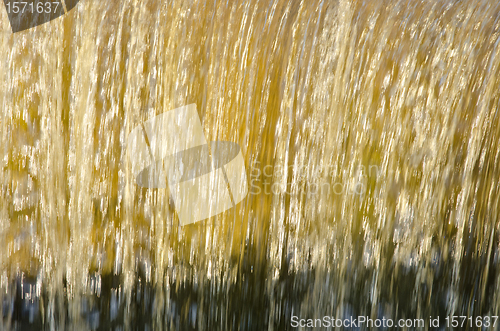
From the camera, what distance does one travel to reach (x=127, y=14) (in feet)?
7.78

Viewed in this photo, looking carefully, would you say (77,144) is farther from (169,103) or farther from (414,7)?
(414,7)

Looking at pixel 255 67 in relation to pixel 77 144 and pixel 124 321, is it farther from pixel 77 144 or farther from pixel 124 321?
pixel 124 321

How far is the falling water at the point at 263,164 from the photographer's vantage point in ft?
6.80

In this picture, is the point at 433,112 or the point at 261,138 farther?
Result: the point at 261,138

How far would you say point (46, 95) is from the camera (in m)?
2.43

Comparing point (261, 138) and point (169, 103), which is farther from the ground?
point (169, 103)

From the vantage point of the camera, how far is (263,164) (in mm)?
2260

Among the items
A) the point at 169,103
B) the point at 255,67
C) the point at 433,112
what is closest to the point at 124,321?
the point at 169,103

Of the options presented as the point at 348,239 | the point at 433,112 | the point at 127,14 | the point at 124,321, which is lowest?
the point at 124,321

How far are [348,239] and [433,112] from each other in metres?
0.66

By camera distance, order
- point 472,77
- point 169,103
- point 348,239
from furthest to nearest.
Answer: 1. point 169,103
2. point 348,239
3. point 472,77

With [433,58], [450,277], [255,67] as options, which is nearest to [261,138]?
[255,67]

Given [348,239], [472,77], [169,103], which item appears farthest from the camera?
[169,103]

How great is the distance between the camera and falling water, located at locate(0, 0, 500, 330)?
207cm
